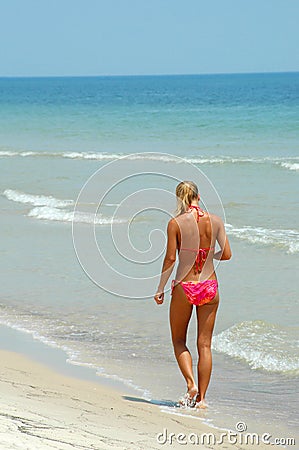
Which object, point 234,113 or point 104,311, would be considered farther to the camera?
point 234,113

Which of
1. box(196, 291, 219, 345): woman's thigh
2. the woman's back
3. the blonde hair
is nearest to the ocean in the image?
box(196, 291, 219, 345): woman's thigh

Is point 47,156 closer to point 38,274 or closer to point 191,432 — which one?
point 38,274

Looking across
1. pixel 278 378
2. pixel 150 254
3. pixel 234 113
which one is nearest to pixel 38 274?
pixel 150 254

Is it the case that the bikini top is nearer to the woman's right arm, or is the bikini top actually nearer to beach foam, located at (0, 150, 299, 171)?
→ the woman's right arm

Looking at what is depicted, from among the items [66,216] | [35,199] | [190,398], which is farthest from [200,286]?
[35,199]

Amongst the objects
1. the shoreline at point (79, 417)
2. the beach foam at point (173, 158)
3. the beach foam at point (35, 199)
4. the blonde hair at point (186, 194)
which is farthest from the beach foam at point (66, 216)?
the blonde hair at point (186, 194)

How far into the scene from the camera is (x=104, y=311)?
8586mm

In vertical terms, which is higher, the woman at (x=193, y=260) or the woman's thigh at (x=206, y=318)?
the woman at (x=193, y=260)

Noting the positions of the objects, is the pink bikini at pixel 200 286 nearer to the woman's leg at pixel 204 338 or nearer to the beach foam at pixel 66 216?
the woman's leg at pixel 204 338

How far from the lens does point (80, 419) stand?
4.95m

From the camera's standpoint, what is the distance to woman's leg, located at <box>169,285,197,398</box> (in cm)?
562

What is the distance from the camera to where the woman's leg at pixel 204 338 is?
222 inches

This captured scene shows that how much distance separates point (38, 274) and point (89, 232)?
340 centimetres

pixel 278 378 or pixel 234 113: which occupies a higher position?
pixel 234 113
